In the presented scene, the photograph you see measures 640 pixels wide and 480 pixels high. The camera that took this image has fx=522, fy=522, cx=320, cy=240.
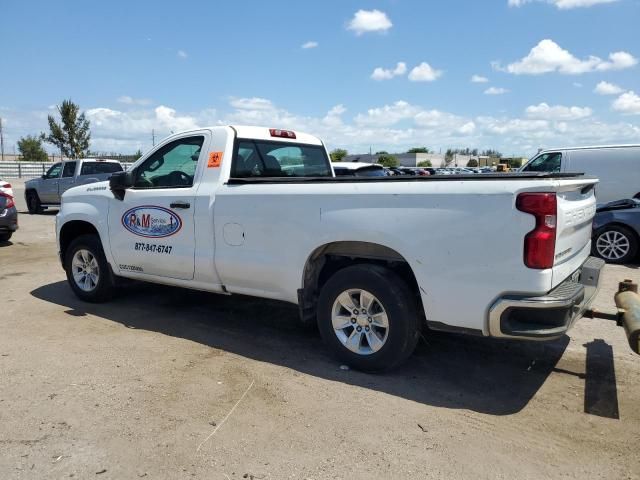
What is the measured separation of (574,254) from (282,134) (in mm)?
3215

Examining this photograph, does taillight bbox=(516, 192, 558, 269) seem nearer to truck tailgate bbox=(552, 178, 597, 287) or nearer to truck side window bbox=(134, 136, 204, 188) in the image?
truck tailgate bbox=(552, 178, 597, 287)

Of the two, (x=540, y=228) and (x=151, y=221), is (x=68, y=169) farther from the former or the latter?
(x=540, y=228)

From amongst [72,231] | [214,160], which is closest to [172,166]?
[214,160]

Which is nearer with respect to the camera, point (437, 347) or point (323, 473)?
point (323, 473)

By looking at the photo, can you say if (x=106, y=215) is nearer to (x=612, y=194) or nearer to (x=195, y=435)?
(x=195, y=435)

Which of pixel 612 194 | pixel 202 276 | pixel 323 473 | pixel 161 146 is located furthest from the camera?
pixel 612 194

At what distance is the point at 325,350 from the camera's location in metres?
4.80

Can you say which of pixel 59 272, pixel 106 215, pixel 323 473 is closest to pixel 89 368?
pixel 106 215

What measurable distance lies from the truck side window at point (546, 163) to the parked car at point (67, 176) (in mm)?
12622

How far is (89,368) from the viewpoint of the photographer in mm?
4367

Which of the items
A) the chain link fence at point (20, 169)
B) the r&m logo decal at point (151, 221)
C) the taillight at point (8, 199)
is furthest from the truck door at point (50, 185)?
the chain link fence at point (20, 169)

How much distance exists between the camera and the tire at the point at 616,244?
8.78m

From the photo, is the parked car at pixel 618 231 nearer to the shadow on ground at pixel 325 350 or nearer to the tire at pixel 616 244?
the tire at pixel 616 244

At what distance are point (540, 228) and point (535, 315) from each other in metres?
0.60
